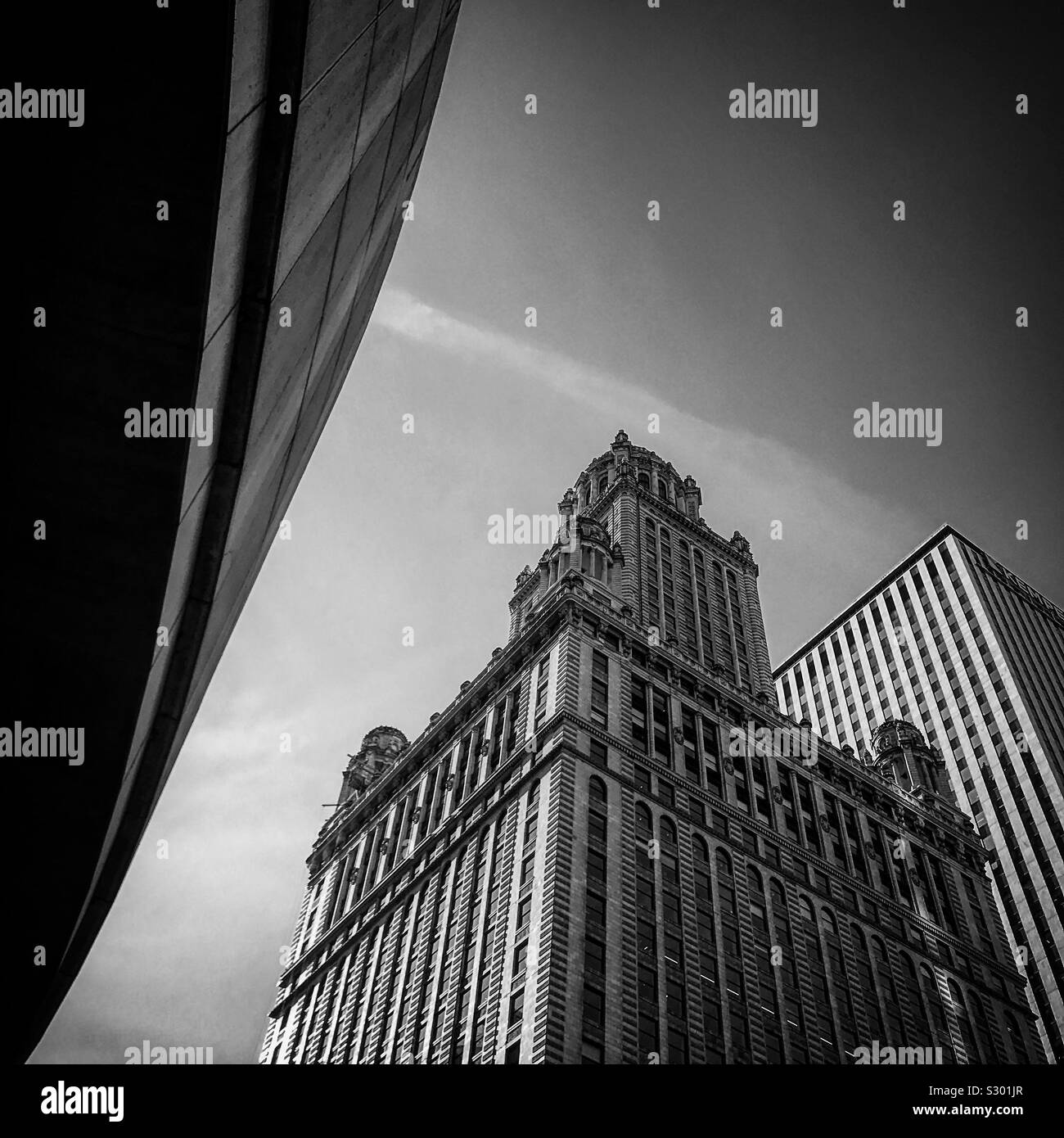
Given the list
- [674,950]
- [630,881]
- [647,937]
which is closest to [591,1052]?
[647,937]

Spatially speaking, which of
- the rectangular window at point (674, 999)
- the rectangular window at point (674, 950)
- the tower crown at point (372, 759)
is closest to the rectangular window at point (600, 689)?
the rectangular window at point (674, 950)

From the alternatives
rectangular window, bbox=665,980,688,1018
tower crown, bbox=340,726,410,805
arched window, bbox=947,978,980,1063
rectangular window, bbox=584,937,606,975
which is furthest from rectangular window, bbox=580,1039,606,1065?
tower crown, bbox=340,726,410,805

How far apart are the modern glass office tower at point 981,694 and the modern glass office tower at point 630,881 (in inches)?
1046

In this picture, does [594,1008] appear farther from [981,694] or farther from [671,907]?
[981,694]

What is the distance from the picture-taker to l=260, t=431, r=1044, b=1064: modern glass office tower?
41.9m

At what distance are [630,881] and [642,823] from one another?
4.62 m

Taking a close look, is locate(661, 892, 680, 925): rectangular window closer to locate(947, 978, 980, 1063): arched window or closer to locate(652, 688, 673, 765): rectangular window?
locate(652, 688, 673, 765): rectangular window

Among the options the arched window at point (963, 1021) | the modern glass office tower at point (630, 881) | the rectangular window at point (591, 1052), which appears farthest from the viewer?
the arched window at point (963, 1021)

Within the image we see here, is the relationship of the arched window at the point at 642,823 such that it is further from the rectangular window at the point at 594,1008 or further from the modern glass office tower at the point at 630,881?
the rectangular window at the point at 594,1008

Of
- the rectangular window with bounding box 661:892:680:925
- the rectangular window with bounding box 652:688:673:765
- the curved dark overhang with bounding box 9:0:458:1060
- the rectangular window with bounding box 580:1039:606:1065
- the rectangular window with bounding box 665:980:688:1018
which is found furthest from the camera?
the rectangular window with bounding box 652:688:673:765

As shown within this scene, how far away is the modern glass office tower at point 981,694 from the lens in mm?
92688

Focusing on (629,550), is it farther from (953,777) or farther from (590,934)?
(953,777)

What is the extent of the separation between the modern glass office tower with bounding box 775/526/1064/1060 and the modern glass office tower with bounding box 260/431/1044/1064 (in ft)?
87.2

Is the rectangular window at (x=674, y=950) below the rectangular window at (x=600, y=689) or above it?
below
